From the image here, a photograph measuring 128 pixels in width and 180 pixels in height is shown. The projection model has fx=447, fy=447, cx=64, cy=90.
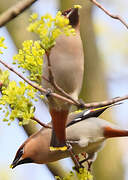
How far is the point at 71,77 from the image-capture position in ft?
6.44

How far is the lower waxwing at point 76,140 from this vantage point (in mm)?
2633

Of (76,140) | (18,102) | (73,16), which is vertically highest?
(73,16)

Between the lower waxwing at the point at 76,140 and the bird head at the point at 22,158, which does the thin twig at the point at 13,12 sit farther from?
the bird head at the point at 22,158

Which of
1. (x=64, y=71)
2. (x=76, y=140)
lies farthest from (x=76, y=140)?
(x=64, y=71)

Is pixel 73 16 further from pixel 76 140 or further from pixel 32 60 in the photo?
pixel 76 140

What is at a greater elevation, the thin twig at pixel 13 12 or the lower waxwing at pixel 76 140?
the thin twig at pixel 13 12


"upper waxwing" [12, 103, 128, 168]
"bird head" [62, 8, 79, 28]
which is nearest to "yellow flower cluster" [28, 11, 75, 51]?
"bird head" [62, 8, 79, 28]

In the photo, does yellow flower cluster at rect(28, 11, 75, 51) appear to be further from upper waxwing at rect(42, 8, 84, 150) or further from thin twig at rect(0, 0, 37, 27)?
upper waxwing at rect(42, 8, 84, 150)

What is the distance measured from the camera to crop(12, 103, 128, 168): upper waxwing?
2633 mm

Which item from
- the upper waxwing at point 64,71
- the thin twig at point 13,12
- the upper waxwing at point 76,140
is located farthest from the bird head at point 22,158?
the thin twig at point 13,12

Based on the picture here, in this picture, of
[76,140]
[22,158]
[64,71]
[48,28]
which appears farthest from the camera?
[22,158]

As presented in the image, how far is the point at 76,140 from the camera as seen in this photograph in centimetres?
276

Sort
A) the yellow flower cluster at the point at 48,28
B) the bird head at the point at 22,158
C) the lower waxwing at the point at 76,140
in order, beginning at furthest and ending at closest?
1. the bird head at the point at 22,158
2. the lower waxwing at the point at 76,140
3. the yellow flower cluster at the point at 48,28

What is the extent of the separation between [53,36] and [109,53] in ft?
13.8
